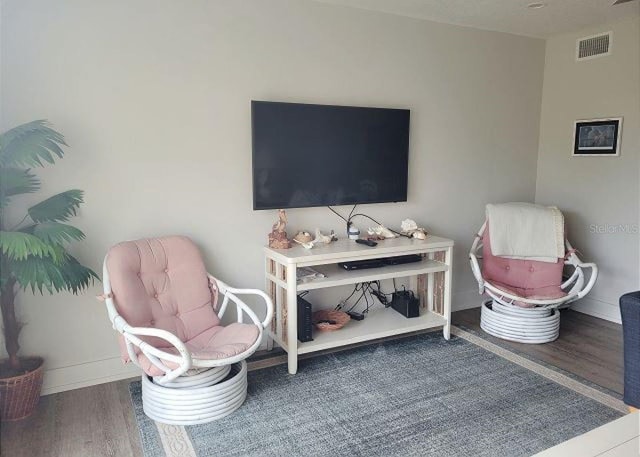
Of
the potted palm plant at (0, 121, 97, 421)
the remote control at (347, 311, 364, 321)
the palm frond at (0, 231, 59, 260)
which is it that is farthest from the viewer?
the remote control at (347, 311, 364, 321)

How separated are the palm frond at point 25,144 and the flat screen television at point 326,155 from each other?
3.98 ft

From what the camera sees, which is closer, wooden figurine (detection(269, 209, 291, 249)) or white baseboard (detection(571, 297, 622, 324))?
wooden figurine (detection(269, 209, 291, 249))

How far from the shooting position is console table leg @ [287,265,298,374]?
2.99 metres

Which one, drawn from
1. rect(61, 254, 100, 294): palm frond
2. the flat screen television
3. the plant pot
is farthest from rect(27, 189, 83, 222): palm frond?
the flat screen television

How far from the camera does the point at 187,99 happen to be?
3010mm

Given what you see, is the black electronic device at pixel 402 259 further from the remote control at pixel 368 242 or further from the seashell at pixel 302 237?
the seashell at pixel 302 237

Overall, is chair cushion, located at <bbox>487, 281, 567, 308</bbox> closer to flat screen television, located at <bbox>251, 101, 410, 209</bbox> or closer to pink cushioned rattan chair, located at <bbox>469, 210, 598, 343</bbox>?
pink cushioned rattan chair, located at <bbox>469, 210, 598, 343</bbox>

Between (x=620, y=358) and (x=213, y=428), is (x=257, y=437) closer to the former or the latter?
(x=213, y=428)

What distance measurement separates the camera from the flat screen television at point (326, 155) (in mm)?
3229

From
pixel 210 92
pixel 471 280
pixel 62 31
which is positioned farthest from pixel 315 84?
pixel 471 280

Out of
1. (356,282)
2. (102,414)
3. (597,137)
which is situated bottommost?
(102,414)

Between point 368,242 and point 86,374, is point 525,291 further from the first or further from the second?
point 86,374

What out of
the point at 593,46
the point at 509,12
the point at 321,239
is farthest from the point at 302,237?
the point at 593,46

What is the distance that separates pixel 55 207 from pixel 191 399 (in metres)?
1.20
